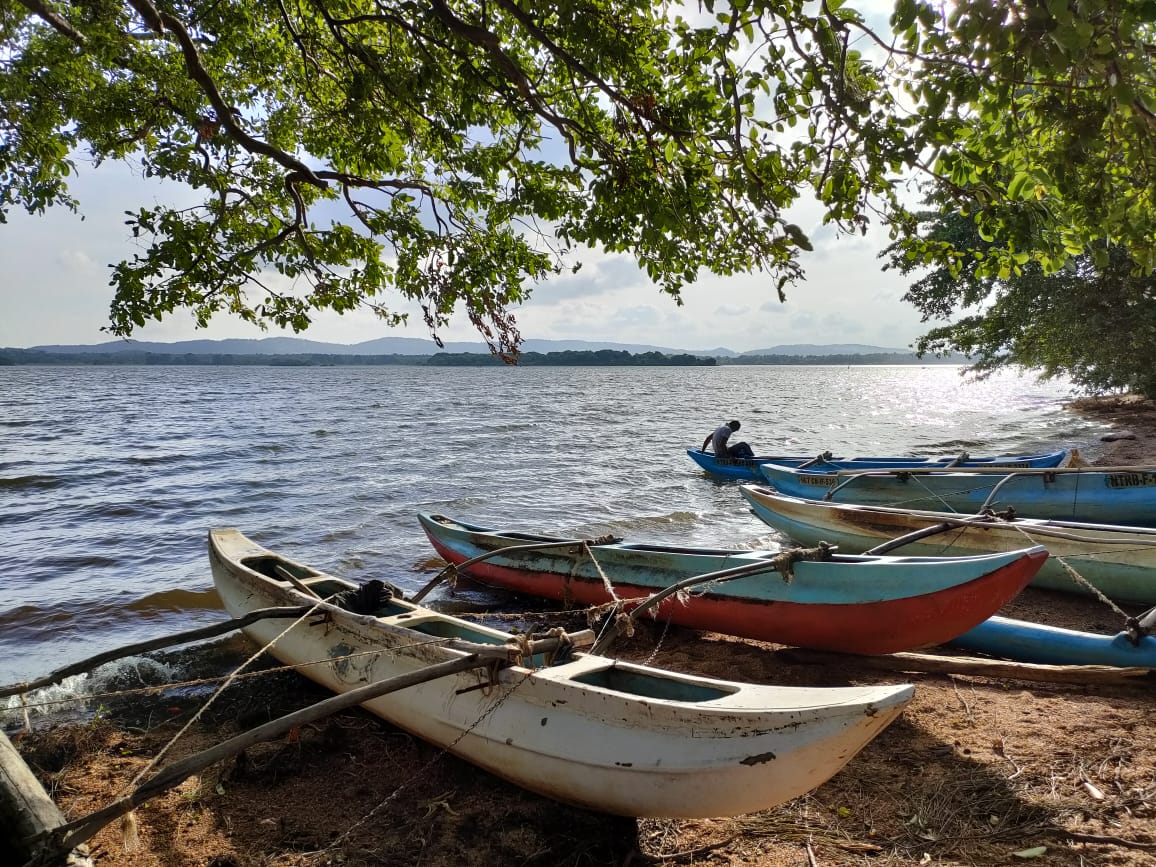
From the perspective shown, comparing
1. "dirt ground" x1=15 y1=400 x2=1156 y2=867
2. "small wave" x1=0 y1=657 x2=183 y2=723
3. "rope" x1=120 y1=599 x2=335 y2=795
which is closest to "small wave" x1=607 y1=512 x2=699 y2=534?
"dirt ground" x1=15 y1=400 x2=1156 y2=867

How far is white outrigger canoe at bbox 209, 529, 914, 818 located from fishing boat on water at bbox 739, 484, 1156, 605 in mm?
3209

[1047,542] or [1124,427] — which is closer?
[1047,542]

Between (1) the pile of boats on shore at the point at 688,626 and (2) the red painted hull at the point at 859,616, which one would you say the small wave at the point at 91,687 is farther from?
(2) the red painted hull at the point at 859,616

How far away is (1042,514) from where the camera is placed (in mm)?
9578

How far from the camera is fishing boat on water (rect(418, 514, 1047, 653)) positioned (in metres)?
5.07

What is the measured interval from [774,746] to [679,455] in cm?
2054

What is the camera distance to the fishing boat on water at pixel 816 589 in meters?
5.07

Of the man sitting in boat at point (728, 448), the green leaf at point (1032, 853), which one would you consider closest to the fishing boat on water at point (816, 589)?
the green leaf at point (1032, 853)

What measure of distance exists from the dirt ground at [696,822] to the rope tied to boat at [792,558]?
1131 mm

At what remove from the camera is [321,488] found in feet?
55.8

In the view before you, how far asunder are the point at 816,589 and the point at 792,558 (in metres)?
0.44

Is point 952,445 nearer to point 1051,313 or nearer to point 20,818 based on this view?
point 1051,313

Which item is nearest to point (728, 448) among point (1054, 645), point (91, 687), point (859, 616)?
point (1054, 645)

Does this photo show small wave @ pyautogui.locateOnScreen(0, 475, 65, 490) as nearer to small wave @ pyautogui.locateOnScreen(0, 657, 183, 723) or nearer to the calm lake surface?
the calm lake surface
